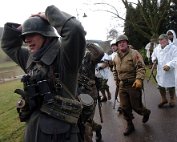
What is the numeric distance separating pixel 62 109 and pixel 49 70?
37 centimetres

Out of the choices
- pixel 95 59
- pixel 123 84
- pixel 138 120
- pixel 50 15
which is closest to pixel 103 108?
pixel 138 120

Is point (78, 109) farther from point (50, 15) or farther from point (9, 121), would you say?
point (9, 121)

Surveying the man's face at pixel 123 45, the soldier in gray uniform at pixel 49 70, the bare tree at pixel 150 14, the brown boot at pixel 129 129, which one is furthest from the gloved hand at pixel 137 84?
the bare tree at pixel 150 14

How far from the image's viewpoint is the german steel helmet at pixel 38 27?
344 cm

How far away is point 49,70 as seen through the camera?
3377mm

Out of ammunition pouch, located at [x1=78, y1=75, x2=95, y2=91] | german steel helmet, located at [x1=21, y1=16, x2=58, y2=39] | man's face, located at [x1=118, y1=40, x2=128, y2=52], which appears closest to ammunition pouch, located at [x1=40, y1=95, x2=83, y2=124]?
german steel helmet, located at [x1=21, y1=16, x2=58, y2=39]

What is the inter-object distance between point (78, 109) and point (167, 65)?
6.00 metres

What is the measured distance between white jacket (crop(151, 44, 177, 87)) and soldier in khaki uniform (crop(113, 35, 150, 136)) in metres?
2.13

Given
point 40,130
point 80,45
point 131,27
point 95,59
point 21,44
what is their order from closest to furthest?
point 80,45
point 40,130
point 21,44
point 95,59
point 131,27

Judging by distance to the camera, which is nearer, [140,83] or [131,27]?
[140,83]

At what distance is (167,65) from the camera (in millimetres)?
9156

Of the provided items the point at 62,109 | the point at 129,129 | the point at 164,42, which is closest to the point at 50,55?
the point at 62,109

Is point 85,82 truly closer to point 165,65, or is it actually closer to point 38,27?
point 38,27

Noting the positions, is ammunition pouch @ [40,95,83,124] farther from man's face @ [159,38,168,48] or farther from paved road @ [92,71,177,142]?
man's face @ [159,38,168,48]
